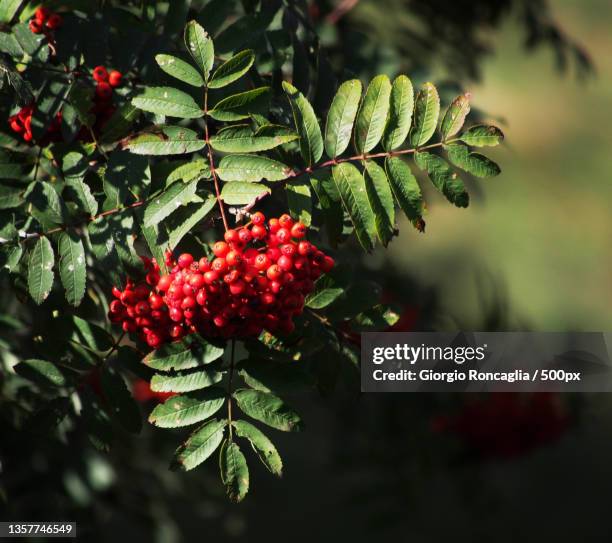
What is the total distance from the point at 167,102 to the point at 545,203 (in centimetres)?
479

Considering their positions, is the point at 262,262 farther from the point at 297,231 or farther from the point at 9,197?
the point at 9,197

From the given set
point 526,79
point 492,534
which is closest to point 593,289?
point 526,79

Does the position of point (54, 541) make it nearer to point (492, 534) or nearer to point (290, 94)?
point (290, 94)

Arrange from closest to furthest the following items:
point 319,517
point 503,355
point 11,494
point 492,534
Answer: point 503,355 → point 11,494 → point 492,534 → point 319,517

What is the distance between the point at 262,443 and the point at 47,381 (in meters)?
0.33

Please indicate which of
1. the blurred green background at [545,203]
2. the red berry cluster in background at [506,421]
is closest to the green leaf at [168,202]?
the red berry cluster in background at [506,421]

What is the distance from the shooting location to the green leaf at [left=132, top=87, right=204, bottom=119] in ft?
3.27

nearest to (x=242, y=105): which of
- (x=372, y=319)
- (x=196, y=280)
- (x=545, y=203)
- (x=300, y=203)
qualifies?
(x=300, y=203)

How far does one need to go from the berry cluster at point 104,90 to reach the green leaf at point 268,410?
407 millimetres

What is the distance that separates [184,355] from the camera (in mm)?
1028

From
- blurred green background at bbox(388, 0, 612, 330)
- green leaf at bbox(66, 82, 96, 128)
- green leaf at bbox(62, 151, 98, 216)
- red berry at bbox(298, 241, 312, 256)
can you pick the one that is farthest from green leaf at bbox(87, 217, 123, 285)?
blurred green background at bbox(388, 0, 612, 330)

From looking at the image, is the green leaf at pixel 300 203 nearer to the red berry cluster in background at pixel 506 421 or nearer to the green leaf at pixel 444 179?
the green leaf at pixel 444 179

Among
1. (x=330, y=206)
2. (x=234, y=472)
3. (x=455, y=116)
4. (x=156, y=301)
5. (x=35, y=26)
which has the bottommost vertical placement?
(x=234, y=472)

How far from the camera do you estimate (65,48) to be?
3.53 ft
